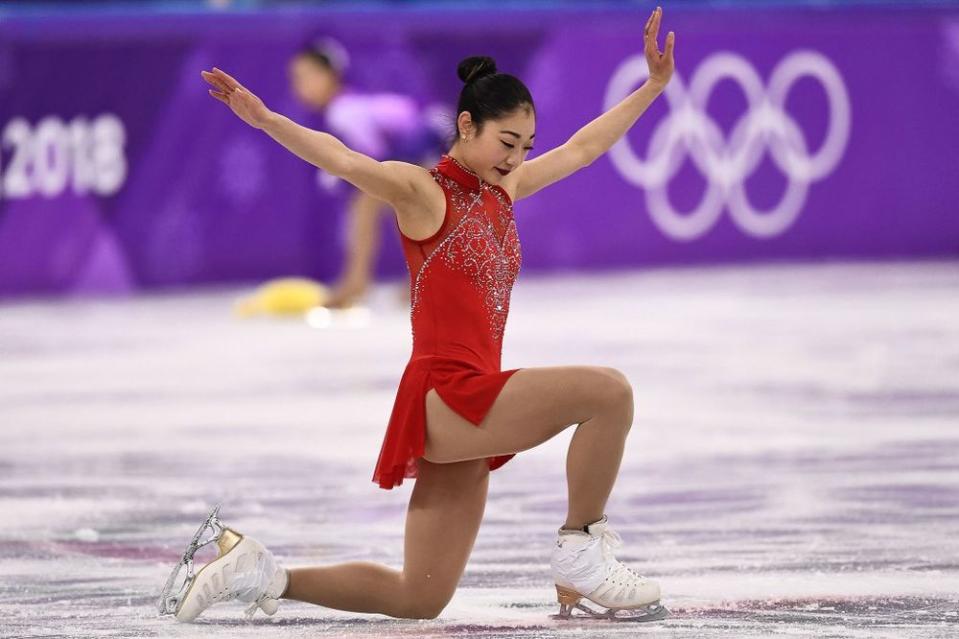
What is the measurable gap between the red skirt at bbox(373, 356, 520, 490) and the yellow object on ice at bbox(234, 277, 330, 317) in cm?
679

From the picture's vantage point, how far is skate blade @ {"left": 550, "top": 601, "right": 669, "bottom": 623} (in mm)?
4117

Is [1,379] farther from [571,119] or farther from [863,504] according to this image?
[571,119]

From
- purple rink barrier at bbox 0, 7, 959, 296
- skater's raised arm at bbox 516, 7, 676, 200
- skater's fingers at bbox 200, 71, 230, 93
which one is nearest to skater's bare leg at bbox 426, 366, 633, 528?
skater's raised arm at bbox 516, 7, 676, 200

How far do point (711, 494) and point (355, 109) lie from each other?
6.22 meters

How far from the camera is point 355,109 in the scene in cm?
1149

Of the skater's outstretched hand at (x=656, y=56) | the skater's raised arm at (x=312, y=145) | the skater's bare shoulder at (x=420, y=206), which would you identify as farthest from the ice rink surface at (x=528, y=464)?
the skater's outstretched hand at (x=656, y=56)

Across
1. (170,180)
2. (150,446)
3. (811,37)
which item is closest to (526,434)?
(150,446)

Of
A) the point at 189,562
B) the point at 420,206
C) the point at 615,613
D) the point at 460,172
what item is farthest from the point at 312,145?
the point at 615,613

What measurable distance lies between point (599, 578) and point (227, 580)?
31.6 inches

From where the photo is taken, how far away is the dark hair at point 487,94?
4.19m

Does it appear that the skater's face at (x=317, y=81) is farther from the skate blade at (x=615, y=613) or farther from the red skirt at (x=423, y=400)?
the skate blade at (x=615, y=613)

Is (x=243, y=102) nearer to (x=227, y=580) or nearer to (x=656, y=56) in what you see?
(x=227, y=580)

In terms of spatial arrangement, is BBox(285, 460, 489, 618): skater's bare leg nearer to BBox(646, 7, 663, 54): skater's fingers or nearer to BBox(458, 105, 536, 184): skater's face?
BBox(458, 105, 536, 184): skater's face

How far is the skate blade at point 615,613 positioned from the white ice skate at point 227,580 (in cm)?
63
